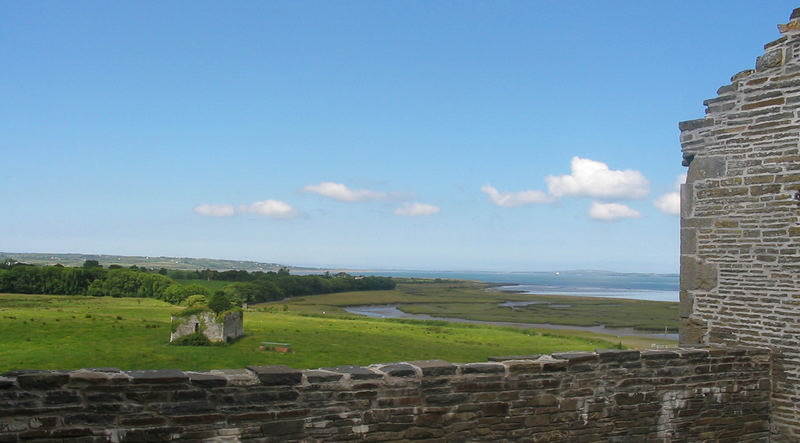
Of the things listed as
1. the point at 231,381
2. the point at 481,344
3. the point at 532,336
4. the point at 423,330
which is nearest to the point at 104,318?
the point at 423,330

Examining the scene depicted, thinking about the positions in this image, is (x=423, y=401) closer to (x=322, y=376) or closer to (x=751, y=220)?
(x=322, y=376)

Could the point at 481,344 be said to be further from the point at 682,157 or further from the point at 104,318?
the point at 682,157

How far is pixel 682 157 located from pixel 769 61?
5.74 ft

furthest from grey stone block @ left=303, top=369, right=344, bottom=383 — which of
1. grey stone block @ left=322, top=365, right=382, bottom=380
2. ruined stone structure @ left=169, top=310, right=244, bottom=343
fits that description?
ruined stone structure @ left=169, top=310, right=244, bottom=343

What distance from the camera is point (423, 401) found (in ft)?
19.9

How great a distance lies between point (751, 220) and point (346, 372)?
20.6 ft

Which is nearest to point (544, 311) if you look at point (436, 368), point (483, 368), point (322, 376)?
point (483, 368)

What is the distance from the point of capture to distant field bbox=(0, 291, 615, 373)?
2572cm

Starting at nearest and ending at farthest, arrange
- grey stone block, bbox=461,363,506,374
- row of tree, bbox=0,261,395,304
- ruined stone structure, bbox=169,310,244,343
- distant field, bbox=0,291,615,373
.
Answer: grey stone block, bbox=461,363,506,374 < distant field, bbox=0,291,615,373 < ruined stone structure, bbox=169,310,244,343 < row of tree, bbox=0,261,395,304

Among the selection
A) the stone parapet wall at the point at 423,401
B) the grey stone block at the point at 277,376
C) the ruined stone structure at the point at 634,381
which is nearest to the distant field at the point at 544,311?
the ruined stone structure at the point at 634,381

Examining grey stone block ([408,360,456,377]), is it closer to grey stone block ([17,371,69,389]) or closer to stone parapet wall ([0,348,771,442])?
stone parapet wall ([0,348,771,442])

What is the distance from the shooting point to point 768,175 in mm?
8445

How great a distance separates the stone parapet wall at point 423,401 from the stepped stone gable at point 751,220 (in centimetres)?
43

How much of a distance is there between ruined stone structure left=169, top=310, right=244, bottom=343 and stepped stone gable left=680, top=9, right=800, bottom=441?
2570 centimetres
